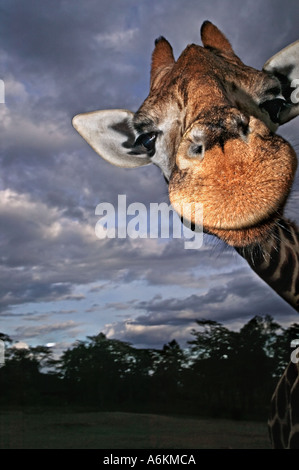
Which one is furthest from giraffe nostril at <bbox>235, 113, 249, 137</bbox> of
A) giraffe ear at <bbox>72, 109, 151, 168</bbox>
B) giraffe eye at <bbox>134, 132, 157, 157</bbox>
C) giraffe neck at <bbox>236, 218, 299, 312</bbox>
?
giraffe ear at <bbox>72, 109, 151, 168</bbox>

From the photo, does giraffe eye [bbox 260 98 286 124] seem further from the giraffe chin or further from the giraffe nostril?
the giraffe chin

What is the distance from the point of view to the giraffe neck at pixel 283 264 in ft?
10.6

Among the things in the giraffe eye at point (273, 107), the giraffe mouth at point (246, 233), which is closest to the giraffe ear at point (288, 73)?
the giraffe eye at point (273, 107)

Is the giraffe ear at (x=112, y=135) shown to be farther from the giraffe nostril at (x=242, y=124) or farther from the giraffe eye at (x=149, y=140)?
the giraffe nostril at (x=242, y=124)

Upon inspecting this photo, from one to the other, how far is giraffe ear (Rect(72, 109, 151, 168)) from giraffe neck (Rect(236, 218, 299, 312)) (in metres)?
1.47

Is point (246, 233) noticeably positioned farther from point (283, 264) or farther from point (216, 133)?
point (283, 264)

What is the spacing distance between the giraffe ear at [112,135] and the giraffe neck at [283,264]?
1.47m

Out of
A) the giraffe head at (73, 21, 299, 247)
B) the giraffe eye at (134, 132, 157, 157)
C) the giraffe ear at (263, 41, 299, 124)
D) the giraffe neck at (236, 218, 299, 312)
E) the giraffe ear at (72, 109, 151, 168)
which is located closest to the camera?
the giraffe head at (73, 21, 299, 247)

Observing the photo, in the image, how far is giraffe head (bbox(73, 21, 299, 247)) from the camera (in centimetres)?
Result: 229

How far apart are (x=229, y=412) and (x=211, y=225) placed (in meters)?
13.6

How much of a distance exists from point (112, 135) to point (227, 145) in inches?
75.3

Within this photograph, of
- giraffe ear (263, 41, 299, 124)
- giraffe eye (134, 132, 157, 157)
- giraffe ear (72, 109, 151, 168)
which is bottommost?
giraffe eye (134, 132, 157, 157)
